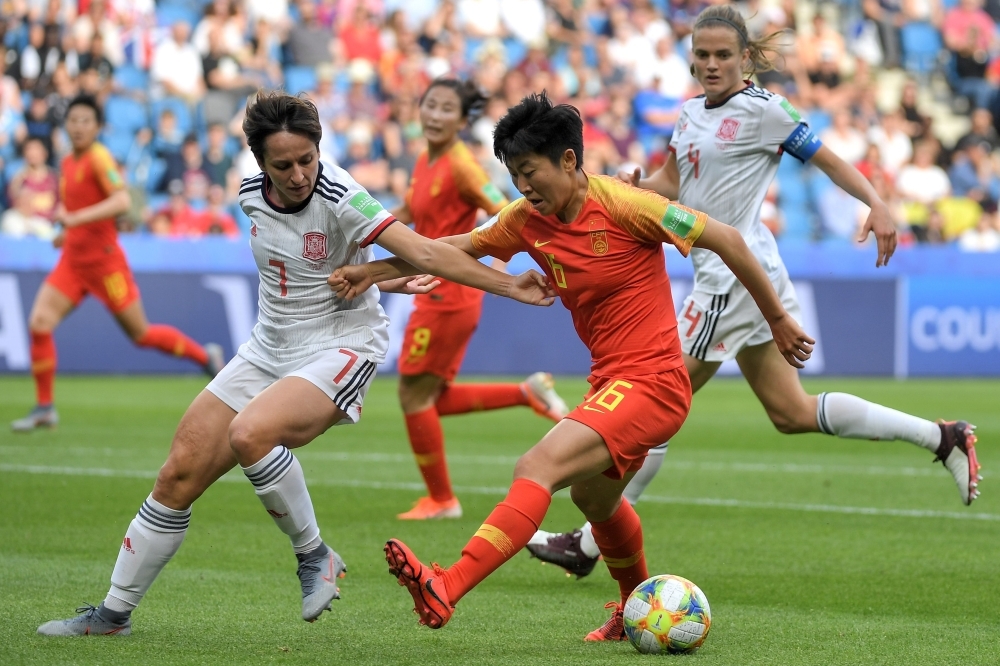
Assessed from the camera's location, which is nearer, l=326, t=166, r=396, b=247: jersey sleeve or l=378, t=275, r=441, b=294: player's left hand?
l=326, t=166, r=396, b=247: jersey sleeve

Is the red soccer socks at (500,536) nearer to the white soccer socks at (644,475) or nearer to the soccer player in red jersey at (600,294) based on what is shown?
the soccer player in red jersey at (600,294)

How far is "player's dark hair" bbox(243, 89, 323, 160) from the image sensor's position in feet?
16.5

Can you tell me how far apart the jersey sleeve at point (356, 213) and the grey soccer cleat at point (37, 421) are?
7.34m

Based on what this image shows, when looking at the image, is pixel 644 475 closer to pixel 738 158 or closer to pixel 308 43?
pixel 738 158

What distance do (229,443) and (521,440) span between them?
7.20m

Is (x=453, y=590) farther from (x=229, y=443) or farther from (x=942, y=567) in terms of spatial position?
(x=942, y=567)

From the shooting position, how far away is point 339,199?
17.1 ft

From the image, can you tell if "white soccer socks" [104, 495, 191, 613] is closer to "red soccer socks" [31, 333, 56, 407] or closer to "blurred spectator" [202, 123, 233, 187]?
"red soccer socks" [31, 333, 56, 407]

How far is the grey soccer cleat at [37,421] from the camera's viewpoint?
11.7 m

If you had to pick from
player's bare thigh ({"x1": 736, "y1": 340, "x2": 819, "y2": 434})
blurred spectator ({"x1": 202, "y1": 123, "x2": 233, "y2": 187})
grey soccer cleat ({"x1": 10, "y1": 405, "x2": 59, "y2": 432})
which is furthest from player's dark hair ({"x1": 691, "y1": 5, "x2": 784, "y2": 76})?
blurred spectator ({"x1": 202, "y1": 123, "x2": 233, "y2": 187})

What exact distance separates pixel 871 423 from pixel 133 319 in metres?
7.11

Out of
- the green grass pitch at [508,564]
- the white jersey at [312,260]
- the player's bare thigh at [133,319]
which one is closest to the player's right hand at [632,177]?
the white jersey at [312,260]

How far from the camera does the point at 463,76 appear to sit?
21.5 meters

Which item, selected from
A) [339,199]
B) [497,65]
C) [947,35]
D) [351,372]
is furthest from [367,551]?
[947,35]
